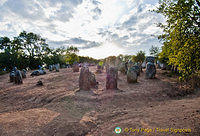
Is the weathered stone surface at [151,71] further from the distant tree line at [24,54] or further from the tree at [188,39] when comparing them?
the distant tree line at [24,54]

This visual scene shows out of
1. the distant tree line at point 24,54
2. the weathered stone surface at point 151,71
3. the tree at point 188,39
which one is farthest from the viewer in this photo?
the distant tree line at point 24,54

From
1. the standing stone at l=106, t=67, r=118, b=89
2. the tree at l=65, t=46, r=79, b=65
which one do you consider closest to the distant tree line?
the tree at l=65, t=46, r=79, b=65

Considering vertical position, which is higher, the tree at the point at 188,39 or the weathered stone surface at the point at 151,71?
the tree at the point at 188,39

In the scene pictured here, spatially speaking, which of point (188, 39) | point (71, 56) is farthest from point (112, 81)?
point (71, 56)

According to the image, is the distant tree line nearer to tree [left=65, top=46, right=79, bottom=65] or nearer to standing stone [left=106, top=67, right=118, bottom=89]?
tree [left=65, top=46, right=79, bottom=65]

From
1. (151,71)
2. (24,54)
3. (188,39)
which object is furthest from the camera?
(24,54)

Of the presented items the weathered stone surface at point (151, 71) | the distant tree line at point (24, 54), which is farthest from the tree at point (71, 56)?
the weathered stone surface at point (151, 71)

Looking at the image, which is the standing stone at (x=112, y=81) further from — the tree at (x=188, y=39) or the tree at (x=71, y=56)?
the tree at (x=71, y=56)

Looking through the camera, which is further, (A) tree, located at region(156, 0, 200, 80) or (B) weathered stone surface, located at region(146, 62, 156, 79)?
(B) weathered stone surface, located at region(146, 62, 156, 79)

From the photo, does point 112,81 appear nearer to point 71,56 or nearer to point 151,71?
point 151,71

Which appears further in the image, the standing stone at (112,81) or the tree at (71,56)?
the tree at (71,56)

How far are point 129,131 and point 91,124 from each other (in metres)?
1.51

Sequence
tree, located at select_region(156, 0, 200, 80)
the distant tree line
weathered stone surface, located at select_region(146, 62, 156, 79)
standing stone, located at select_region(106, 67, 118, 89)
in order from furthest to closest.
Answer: the distant tree line → weathered stone surface, located at select_region(146, 62, 156, 79) → standing stone, located at select_region(106, 67, 118, 89) → tree, located at select_region(156, 0, 200, 80)

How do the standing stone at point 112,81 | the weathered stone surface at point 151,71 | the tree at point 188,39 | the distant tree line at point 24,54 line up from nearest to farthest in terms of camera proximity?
the tree at point 188,39 → the standing stone at point 112,81 → the weathered stone surface at point 151,71 → the distant tree line at point 24,54
